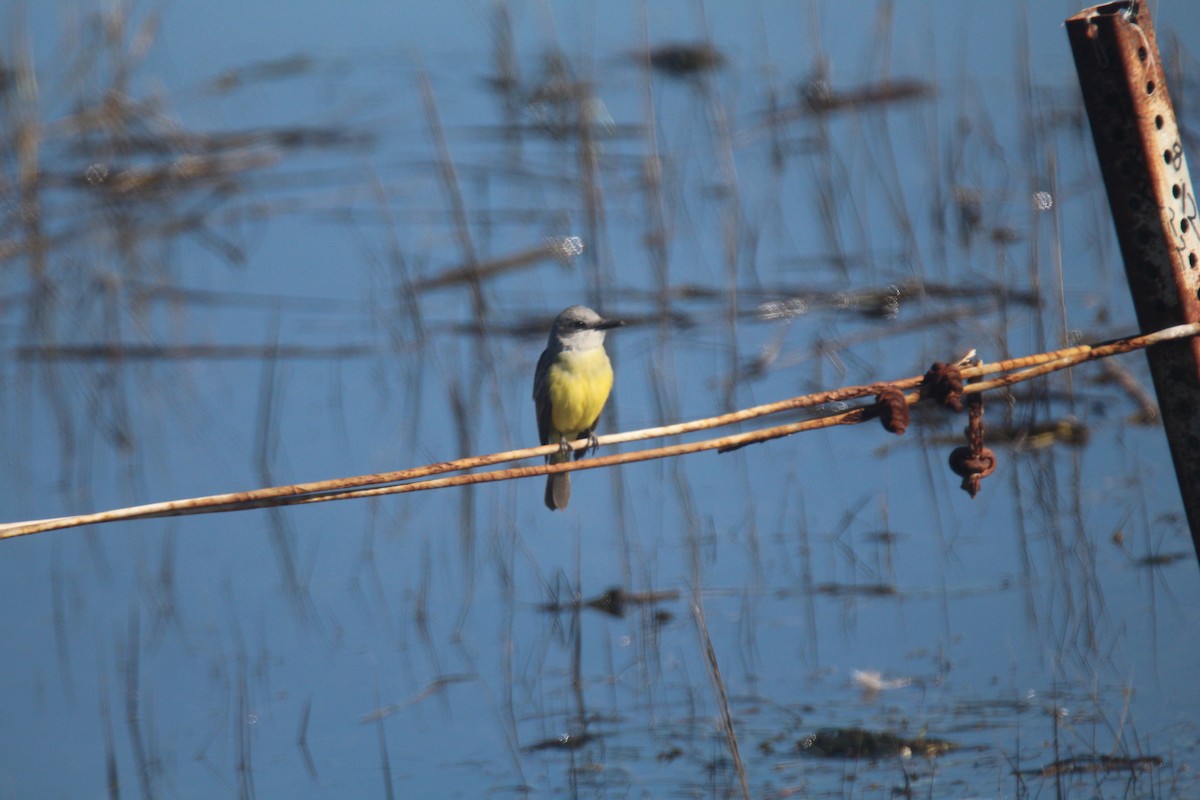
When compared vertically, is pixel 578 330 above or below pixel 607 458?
above

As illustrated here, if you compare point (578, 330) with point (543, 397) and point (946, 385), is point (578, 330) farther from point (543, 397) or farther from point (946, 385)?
point (946, 385)

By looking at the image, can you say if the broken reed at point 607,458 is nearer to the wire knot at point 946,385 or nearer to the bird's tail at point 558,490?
the wire knot at point 946,385

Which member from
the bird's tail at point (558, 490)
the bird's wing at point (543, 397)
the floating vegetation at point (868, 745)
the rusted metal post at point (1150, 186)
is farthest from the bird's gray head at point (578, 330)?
the rusted metal post at point (1150, 186)

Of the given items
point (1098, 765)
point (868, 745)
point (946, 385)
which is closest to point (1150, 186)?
point (946, 385)

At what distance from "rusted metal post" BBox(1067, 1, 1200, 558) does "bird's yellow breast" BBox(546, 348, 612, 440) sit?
298 cm

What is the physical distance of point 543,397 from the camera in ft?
19.2

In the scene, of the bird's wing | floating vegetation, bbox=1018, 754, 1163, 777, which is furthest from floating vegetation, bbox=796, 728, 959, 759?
the bird's wing

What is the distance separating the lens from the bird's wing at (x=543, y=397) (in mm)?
5828

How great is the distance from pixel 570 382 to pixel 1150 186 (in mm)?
3101

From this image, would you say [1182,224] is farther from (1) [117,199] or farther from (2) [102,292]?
(1) [117,199]

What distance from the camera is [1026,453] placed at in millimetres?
6590

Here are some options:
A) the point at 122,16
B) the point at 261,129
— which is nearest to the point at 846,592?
the point at 122,16

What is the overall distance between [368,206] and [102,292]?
6.07 feet

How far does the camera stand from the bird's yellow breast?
18.5ft
